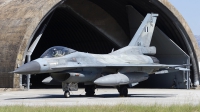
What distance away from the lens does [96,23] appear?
36906 millimetres

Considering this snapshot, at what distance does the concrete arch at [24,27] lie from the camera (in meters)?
28.3

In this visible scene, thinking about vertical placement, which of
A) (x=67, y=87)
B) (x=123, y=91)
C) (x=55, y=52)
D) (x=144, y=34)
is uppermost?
(x=144, y=34)

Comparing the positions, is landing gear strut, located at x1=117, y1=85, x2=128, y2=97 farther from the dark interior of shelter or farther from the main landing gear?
the dark interior of shelter

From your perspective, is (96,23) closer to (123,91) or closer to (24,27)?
(24,27)

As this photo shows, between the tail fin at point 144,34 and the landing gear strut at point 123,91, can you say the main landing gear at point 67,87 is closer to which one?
the landing gear strut at point 123,91

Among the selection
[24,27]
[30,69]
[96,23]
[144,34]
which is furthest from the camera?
[96,23]

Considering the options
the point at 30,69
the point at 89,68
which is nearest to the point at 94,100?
the point at 89,68

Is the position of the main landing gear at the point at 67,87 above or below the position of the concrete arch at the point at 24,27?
below

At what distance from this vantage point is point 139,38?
2767cm

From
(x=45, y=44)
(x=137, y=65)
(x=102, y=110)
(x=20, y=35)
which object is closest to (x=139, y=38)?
(x=137, y=65)

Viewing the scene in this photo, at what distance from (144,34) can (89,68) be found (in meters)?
7.13

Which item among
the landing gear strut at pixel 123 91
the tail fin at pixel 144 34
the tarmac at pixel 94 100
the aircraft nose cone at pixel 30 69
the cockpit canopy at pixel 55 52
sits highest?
the tail fin at pixel 144 34

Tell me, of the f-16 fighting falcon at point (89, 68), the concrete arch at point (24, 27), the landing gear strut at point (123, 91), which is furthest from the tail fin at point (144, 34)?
the landing gear strut at point (123, 91)

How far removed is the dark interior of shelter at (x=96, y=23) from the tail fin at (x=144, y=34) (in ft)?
13.5
